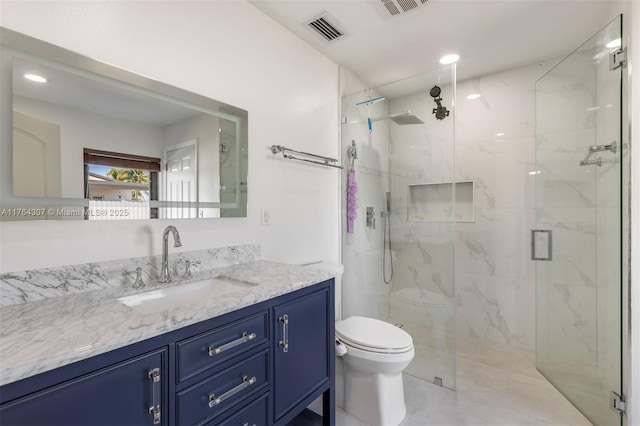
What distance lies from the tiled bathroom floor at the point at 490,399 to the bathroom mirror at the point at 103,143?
5.38 feet

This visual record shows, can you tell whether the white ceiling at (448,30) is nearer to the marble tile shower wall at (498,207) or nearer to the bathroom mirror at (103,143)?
the marble tile shower wall at (498,207)

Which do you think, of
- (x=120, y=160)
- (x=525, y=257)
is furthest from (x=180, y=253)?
(x=525, y=257)

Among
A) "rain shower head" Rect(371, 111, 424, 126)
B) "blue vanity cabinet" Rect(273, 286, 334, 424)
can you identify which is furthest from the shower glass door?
"blue vanity cabinet" Rect(273, 286, 334, 424)

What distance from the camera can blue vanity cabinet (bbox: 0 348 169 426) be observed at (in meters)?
0.70

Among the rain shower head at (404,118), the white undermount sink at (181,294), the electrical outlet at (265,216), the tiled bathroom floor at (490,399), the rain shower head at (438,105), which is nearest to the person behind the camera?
the white undermount sink at (181,294)

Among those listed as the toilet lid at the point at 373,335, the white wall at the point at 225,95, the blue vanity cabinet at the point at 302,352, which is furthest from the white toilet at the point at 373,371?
the white wall at the point at 225,95

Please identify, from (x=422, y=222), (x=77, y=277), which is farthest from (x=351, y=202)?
(x=77, y=277)

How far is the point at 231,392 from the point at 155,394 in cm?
30

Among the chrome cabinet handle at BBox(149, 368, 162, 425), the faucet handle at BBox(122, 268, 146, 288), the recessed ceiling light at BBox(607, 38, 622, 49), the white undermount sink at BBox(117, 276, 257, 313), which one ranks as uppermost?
the recessed ceiling light at BBox(607, 38, 622, 49)

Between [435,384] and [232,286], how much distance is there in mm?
1705

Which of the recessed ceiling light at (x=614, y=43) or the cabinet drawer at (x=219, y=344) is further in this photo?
the recessed ceiling light at (x=614, y=43)

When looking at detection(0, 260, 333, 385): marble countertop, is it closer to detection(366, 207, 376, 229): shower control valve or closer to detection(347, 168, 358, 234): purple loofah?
detection(347, 168, 358, 234): purple loofah

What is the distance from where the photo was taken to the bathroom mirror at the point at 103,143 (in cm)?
106

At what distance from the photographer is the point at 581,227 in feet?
Answer: 6.68
